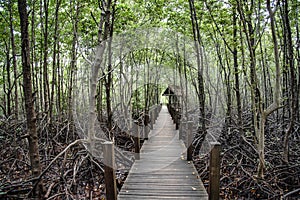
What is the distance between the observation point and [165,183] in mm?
3707

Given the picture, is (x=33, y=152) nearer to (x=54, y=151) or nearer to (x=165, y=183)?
(x=165, y=183)

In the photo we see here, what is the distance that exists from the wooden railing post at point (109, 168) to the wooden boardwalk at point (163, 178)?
1.57 feet

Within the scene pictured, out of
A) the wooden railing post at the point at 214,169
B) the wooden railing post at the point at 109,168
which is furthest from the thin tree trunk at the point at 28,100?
the wooden railing post at the point at 214,169

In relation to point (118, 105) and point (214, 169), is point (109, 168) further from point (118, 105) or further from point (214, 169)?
point (118, 105)

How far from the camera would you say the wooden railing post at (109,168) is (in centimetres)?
267

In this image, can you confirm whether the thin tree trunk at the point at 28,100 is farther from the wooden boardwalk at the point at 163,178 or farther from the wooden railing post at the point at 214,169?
the wooden railing post at the point at 214,169

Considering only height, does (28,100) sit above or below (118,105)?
above

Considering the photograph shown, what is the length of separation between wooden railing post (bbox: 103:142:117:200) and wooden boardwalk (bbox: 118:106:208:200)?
1.57 ft

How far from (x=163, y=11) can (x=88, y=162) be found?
13.4 feet

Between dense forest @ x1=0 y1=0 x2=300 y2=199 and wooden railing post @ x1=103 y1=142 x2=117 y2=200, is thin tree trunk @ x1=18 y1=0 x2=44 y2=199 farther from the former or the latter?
wooden railing post @ x1=103 y1=142 x2=117 y2=200

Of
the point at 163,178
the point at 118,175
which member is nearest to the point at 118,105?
the point at 118,175

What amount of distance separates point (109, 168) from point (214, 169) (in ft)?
3.60

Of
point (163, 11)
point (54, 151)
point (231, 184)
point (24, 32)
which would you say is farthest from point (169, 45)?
point (24, 32)

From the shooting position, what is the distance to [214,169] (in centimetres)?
273
